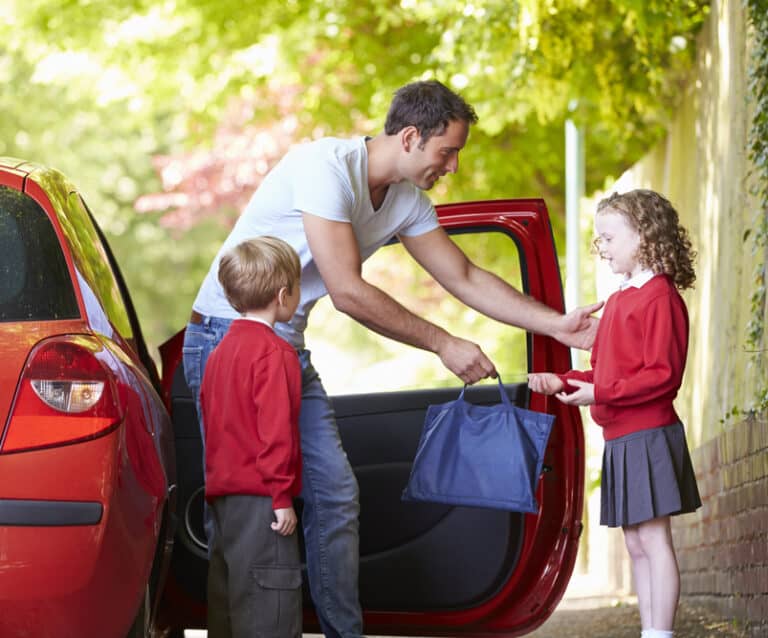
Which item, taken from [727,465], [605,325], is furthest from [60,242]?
[727,465]

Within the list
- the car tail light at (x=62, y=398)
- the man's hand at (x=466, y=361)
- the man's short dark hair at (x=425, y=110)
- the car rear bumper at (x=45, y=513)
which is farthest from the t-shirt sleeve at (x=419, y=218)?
the car rear bumper at (x=45, y=513)

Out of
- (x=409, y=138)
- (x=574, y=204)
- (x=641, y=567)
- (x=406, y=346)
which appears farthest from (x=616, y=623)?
(x=574, y=204)

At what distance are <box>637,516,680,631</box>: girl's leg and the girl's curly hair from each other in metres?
0.75

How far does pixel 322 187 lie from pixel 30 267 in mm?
1064

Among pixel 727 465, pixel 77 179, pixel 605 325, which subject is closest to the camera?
pixel 605 325

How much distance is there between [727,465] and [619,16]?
3.64 m

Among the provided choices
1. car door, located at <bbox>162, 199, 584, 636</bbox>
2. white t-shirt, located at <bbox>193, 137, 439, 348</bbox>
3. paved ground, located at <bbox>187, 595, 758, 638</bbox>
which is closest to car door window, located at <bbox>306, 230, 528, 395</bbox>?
car door, located at <bbox>162, 199, 584, 636</bbox>

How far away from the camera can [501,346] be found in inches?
341

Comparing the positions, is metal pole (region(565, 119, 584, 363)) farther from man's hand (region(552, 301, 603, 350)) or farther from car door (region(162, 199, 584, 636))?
man's hand (region(552, 301, 603, 350))

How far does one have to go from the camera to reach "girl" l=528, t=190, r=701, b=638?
168 inches

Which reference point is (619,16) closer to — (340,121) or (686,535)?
(686,535)

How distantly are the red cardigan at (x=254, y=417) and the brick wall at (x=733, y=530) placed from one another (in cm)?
164

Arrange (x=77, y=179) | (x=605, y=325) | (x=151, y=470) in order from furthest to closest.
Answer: (x=77, y=179) → (x=605, y=325) → (x=151, y=470)

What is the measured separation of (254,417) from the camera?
13.4 ft
